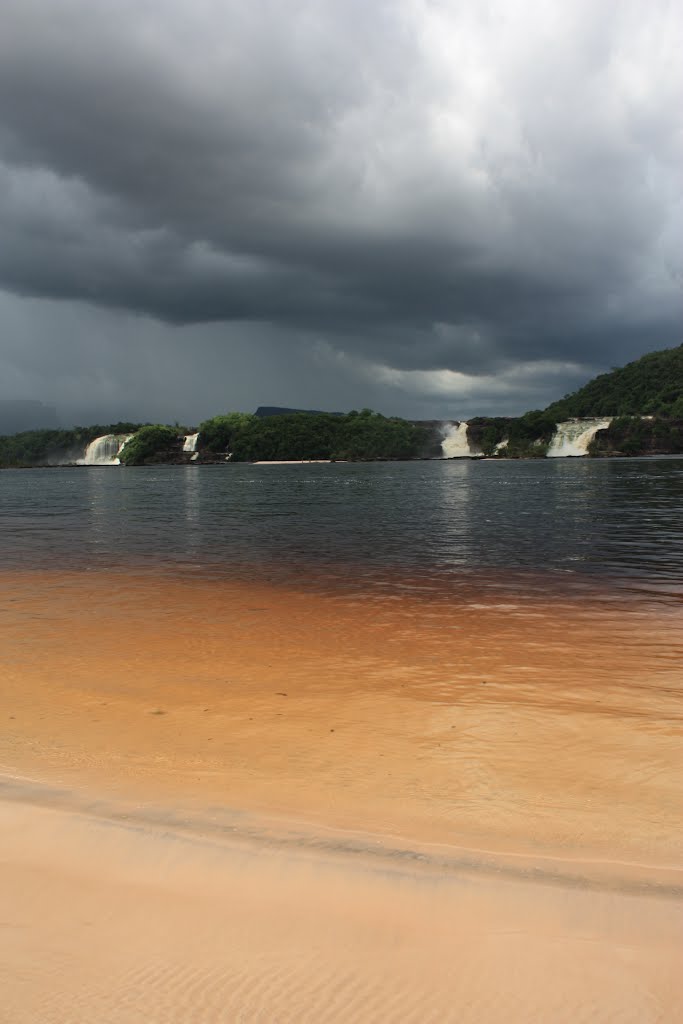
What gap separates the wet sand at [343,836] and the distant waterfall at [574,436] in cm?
18777

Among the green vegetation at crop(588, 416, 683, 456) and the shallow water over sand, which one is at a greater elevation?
the green vegetation at crop(588, 416, 683, 456)

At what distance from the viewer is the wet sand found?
9.19 feet

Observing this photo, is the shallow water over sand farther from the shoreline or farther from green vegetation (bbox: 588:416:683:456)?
green vegetation (bbox: 588:416:683:456)

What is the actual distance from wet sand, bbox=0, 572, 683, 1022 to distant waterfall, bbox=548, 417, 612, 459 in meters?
188

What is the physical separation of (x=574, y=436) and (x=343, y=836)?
198 metres

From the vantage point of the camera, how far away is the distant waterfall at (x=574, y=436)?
183 m

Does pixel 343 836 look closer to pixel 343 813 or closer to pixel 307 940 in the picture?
pixel 343 813

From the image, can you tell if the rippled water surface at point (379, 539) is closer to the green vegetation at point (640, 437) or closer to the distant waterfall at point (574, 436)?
the green vegetation at point (640, 437)

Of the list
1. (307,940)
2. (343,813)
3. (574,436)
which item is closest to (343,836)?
(343,813)

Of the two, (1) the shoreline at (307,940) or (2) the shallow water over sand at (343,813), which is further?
(2) the shallow water over sand at (343,813)

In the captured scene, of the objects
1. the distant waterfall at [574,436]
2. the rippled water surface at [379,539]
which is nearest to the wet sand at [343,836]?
the rippled water surface at [379,539]

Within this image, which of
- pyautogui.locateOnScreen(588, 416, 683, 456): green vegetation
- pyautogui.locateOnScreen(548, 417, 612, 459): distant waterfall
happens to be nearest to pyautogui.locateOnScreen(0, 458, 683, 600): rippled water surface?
pyautogui.locateOnScreen(588, 416, 683, 456): green vegetation

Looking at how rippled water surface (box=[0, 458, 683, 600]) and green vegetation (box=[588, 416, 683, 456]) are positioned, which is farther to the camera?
green vegetation (box=[588, 416, 683, 456])

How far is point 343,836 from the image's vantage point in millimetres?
4074
